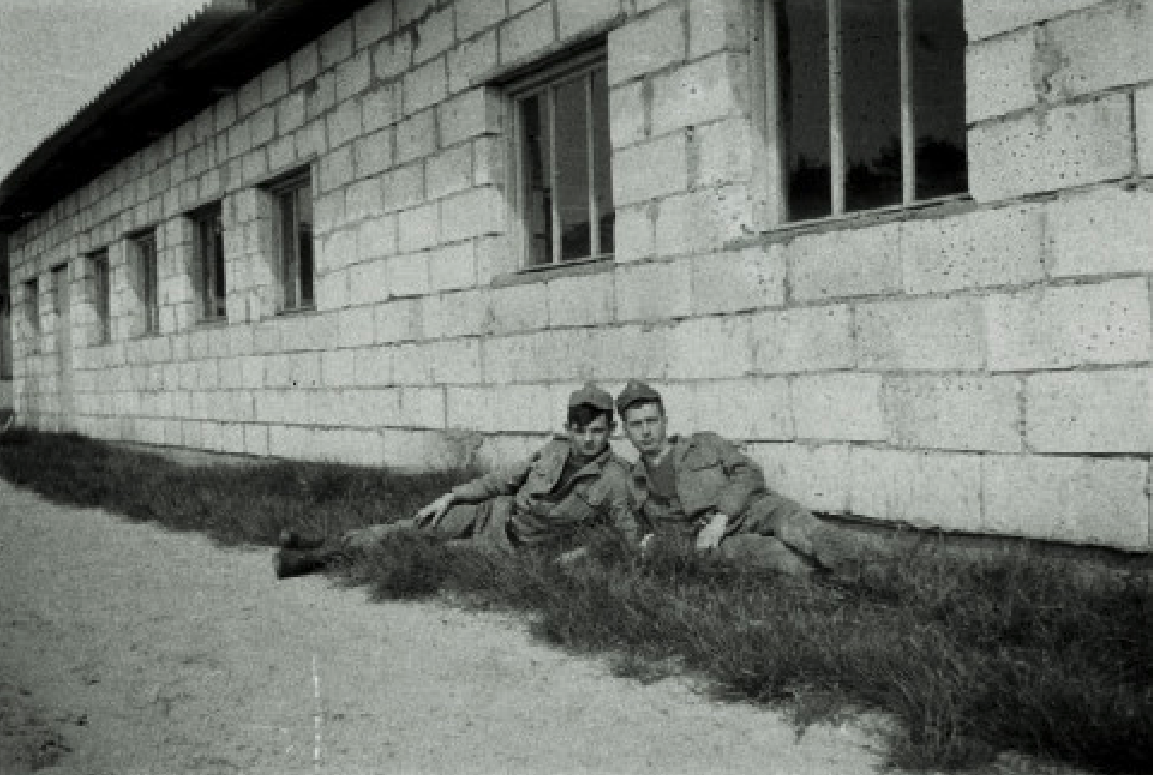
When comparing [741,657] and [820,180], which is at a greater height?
[820,180]

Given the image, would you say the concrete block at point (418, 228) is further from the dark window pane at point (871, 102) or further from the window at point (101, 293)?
the window at point (101, 293)

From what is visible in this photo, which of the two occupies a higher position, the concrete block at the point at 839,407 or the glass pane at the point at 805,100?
the glass pane at the point at 805,100

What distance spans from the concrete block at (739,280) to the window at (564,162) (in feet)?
3.17

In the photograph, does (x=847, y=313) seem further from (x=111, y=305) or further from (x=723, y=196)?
(x=111, y=305)

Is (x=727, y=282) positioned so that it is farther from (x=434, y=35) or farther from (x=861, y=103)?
(x=434, y=35)

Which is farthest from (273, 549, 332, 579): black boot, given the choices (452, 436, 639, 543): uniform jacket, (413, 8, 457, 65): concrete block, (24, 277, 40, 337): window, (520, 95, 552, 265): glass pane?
(24, 277, 40, 337): window

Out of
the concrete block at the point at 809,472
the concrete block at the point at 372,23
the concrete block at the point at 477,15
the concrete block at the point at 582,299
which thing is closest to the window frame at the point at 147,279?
the concrete block at the point at 372,23

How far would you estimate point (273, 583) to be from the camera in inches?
191

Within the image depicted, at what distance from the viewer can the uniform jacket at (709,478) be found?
427cm

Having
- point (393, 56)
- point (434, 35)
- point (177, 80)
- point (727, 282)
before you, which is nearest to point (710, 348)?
point (727, 282)

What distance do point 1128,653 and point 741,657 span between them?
104cm

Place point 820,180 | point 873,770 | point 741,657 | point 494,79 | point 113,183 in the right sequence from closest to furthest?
point 873,770, point 741,657, point 820,180, point 494,79, point 113,183

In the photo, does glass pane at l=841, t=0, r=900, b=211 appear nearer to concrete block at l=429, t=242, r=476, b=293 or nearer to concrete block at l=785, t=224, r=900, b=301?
concrete block at l=785, t=224, r=900, b=301

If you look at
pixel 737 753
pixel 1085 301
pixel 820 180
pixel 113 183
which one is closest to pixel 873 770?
pixel 737 753
